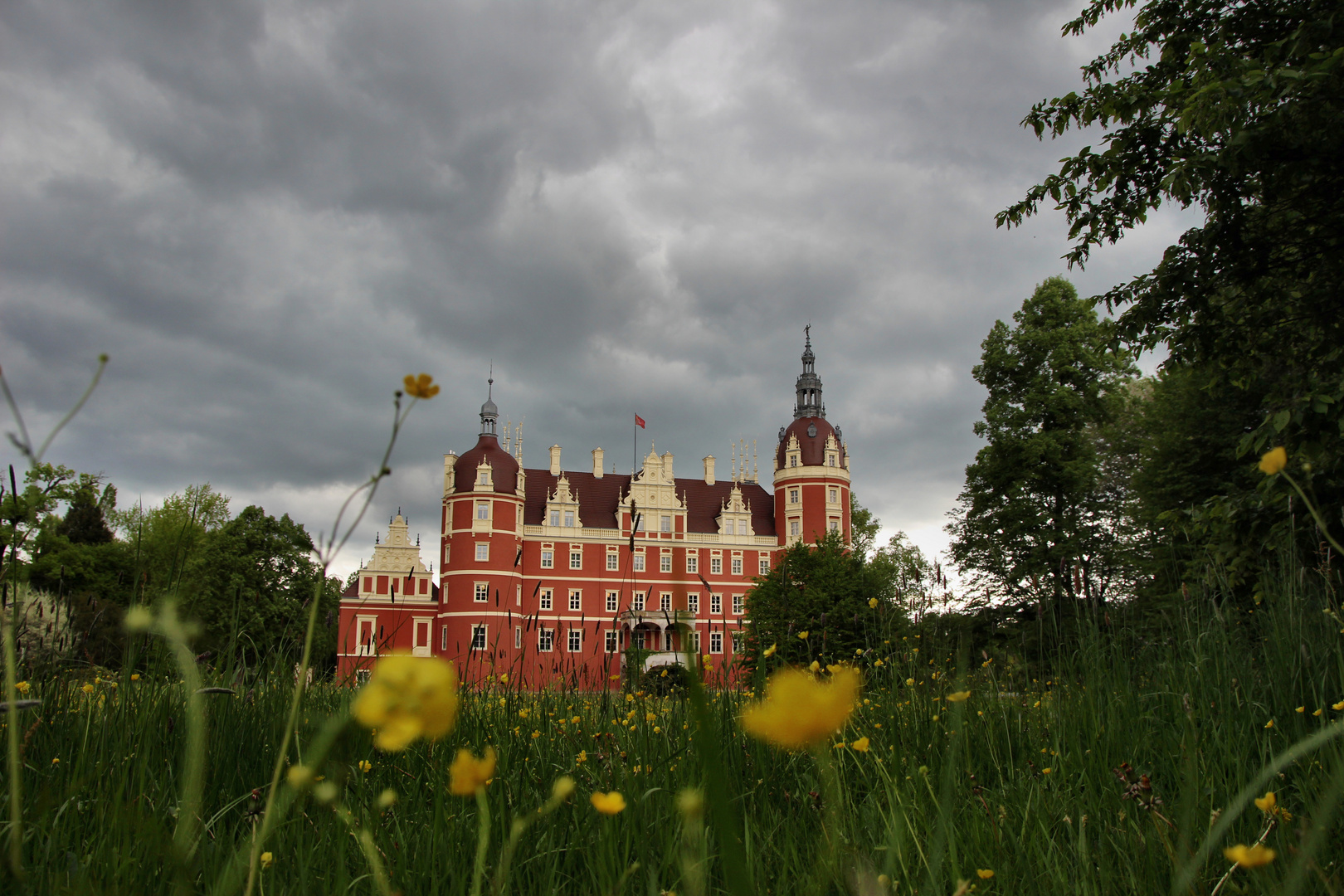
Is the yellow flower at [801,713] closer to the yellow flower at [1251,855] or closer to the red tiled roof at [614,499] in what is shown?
the yellow flower at [1251,855]

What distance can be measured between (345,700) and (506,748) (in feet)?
2.55

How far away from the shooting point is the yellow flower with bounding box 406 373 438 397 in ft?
2.71

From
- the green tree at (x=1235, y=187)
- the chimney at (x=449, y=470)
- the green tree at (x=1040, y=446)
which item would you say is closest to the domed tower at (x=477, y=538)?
the chimney at (x=449, y=470)

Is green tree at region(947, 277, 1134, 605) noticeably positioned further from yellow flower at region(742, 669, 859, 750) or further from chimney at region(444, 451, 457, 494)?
chimney at region(444, 451, 457, 494)

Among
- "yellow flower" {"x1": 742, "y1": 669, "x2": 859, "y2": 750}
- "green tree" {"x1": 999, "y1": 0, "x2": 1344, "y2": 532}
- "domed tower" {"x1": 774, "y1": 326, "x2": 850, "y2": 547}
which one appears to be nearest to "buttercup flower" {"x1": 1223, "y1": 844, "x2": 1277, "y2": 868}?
"yellow flower" {"x1": 742, "y1": 669, "x2": 859, "y2": 750}

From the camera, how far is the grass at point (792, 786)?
74.7 inches

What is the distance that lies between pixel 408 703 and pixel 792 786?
2726 mm

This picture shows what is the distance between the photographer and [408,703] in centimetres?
60

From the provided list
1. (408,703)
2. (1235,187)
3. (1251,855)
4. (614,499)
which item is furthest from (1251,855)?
(614,499)

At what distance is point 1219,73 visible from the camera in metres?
6.89

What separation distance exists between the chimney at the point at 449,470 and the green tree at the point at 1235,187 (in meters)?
43.6

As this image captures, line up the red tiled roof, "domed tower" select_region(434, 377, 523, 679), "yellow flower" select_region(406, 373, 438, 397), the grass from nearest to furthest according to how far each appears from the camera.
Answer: "yellow flower" select_region(406, 373, 438, 397), the grass, "domed tower" select_region(434, 377, 523, 679), the red tiled roof

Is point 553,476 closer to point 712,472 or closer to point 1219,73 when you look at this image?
point 712,472

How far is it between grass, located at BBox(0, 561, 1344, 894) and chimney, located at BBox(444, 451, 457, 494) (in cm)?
4612
